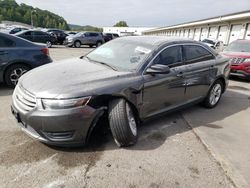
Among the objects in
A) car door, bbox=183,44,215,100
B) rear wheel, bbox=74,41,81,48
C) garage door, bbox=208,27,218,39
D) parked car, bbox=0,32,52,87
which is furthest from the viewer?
garage door, bbox=208,27,218,39

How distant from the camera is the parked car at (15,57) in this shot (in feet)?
18.6

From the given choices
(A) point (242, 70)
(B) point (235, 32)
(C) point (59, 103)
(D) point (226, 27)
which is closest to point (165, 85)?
(C) point (59, 103)

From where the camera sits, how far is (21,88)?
3.22 m

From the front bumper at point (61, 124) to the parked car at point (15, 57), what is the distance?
3.20 m

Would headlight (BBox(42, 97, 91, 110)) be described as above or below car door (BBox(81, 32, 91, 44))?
above

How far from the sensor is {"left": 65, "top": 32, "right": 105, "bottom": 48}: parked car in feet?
75.7

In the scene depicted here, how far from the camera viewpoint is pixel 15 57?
18.9 feet

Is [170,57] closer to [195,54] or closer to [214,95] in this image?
[195,54]

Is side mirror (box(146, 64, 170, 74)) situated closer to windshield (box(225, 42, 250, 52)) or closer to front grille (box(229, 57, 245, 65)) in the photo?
front grille (box(229, 57, 245, 65))

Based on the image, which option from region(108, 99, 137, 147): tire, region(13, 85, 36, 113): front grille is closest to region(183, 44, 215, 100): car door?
region(108, 99, 137, 147): tire

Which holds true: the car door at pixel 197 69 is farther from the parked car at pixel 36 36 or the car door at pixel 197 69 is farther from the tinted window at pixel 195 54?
the parked car at pixel 36 36

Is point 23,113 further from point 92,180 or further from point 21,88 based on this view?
point 92,180

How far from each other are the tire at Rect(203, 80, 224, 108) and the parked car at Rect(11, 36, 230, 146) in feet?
1.01

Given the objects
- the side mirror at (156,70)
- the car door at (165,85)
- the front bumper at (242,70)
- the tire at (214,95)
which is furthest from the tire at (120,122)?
the front bumper at (242,70)
